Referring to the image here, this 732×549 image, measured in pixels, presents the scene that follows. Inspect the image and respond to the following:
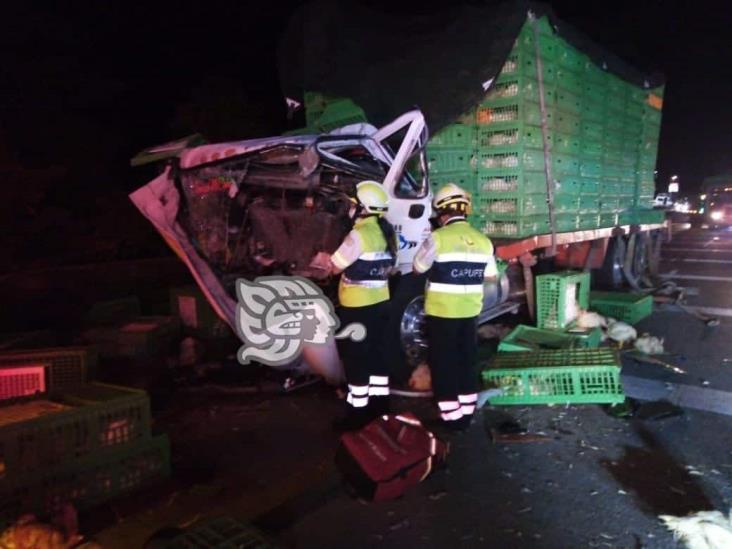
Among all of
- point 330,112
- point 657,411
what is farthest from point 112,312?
point 657,411

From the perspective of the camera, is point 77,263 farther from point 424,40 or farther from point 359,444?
point 359,444

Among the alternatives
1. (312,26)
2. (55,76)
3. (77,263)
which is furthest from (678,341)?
(55,76)

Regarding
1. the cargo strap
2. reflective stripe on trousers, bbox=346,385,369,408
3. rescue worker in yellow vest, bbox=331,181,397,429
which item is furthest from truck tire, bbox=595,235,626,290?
reflective stripe on trousers, bbox=346,385,369,408

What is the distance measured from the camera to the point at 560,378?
4.75 metres

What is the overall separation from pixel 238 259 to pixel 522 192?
9.89 ft

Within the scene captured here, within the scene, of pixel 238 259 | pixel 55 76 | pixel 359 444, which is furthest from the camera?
pixel 55 76

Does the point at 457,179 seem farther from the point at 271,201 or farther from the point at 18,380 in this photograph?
the point at 18,380

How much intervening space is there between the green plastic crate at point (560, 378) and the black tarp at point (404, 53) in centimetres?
252

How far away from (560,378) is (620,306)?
363 cm

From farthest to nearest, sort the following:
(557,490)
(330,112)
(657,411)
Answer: (330,112) < (657,411) < (557,490)

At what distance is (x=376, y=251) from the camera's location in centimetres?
445

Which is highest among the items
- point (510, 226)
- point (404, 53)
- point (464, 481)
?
point (404, 53)

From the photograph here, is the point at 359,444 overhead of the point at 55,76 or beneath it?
beneath

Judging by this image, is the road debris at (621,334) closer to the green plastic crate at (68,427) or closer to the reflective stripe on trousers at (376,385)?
the reflective stripe on trousers at (376,385)
